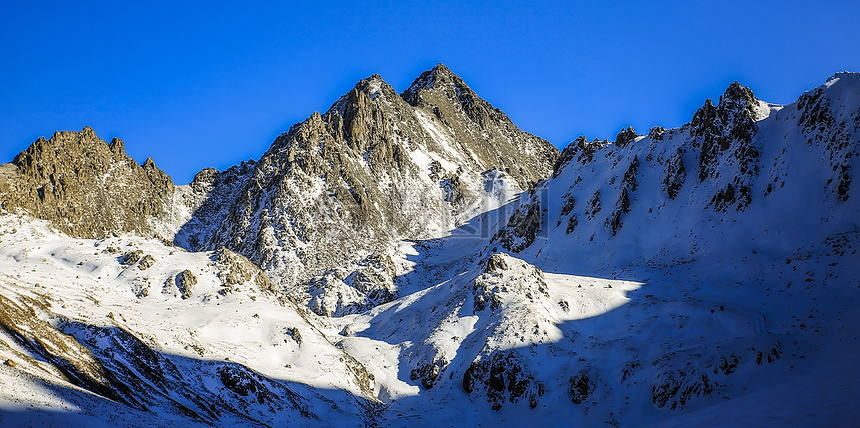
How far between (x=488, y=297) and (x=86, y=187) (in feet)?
242

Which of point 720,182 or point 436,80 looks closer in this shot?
point 720,182

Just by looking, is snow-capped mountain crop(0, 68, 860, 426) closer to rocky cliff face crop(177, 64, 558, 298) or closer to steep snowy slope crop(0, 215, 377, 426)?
steep snowy slope crop(0, 215, 377, 426)

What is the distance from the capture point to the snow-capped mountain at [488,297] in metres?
31.7

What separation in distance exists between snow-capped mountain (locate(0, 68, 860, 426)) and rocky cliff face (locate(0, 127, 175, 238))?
0.44 m

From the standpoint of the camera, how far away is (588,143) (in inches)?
4016

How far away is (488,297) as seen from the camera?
188 ft

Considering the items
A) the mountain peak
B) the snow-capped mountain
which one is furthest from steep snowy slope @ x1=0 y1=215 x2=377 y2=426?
the mountain peak

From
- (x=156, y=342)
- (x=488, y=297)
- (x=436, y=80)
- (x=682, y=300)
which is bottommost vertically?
(x=156, y=342)

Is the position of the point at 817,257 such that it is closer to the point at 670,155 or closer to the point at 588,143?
the point at 670,155

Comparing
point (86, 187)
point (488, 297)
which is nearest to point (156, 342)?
point (488, 297)

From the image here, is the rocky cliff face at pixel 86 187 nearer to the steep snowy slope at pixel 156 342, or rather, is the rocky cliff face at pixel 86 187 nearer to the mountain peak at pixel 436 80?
the steep snowy slope at pixel 156 342

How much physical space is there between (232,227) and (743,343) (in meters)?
82.7

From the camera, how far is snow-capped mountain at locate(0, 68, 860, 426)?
31.7 meters

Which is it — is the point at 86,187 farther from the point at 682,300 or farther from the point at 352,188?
the point at 682,300
